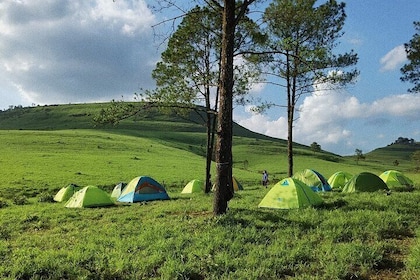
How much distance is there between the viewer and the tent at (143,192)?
74.0ft

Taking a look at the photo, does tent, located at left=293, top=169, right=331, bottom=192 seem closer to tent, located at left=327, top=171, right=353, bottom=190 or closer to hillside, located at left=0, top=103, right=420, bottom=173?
tent, located at left=327, top=171, right=353, bottom=190

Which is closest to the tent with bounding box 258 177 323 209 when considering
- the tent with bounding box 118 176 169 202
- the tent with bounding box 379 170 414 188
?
the tent with bounding box 118 176 169 202

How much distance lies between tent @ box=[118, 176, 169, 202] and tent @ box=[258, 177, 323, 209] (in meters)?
10.1

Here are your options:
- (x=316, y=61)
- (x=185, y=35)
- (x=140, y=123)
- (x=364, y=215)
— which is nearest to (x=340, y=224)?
(x=364, y=215)

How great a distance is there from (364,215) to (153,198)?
14.3 m

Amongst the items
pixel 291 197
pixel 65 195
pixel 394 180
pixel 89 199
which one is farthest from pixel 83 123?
pixel 291 197

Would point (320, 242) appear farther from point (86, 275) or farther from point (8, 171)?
point (8, 171)

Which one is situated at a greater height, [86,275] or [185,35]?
[185,35]

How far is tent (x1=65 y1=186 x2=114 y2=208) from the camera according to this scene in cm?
2077

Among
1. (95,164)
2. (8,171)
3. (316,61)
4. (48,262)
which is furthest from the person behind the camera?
(95,164)

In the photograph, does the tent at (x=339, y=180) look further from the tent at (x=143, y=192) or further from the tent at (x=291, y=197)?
the tent at (x=291, y=197)

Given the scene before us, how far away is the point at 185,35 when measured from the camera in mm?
24375

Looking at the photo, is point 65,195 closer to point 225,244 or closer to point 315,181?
point 315,181

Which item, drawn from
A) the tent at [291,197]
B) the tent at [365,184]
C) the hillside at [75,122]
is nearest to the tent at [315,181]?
the tent at [365,184]
